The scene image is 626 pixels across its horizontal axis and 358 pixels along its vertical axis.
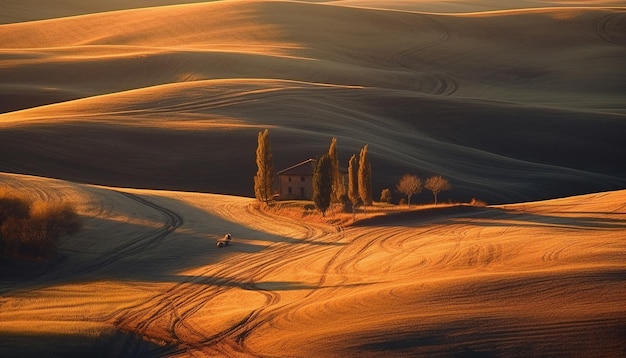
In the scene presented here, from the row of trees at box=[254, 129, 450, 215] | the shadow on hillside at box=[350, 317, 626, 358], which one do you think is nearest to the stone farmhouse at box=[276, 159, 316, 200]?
the row of trees at box=[254, 129, 450, 215]

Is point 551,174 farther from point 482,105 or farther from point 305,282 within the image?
point 305,282

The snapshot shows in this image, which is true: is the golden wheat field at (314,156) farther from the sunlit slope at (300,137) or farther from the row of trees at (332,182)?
the row of trees at (332,182)

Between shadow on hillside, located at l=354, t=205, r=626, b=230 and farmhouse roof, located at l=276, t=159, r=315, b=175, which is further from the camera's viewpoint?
farmhouse roof, located at l=276, t=159, r=315, b=175

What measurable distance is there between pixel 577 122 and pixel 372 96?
47.5 feet

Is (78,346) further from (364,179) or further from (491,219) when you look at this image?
(364,179)

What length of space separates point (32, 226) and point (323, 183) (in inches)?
483

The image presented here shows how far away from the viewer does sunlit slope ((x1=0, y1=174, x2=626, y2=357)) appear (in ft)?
76.0

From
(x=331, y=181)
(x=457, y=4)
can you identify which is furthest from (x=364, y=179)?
(x=457, y=4)

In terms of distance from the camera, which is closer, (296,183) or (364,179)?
(364,179)

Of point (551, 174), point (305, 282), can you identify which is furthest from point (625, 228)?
point (551, 174)

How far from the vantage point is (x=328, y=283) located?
30922 millimetres

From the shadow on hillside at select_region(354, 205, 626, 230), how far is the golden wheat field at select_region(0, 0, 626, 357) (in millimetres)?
149

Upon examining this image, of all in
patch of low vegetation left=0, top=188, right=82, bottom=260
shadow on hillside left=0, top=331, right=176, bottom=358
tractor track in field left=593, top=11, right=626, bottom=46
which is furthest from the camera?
tractor track in field left=593, top=11, right=626, bottom=46

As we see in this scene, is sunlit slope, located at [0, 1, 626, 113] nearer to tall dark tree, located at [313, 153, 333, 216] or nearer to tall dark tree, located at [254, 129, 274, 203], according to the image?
tall dark tree, located at [254, 129, 274, 203]
